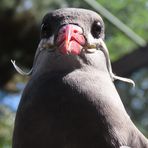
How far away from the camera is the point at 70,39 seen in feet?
5.78

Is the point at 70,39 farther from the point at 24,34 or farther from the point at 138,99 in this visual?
the point at 24,34

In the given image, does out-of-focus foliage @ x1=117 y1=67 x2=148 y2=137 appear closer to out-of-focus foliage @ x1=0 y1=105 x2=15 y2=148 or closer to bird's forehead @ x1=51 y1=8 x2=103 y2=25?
out-of-focus foliage @ x1=0 y1=105 x2=15 y2=148

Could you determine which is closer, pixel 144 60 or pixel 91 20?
pixel 91 20

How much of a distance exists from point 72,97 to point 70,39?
18cm

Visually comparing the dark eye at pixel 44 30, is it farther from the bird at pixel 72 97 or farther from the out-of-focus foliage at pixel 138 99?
the out-of-focus foliage at pixel 138 99

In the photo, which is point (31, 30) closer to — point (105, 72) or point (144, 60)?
point (144, 60)

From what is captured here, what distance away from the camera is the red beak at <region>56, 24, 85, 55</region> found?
1.73 metres

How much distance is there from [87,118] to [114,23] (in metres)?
3.62

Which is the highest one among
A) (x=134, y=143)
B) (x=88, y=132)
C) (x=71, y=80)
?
(x=71, y=80)

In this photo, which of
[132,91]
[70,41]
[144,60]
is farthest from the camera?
[132,91]

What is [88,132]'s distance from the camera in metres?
1.63

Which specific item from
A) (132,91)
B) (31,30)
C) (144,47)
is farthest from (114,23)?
A: (31,30)

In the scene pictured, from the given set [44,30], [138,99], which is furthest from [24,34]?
[44,30]

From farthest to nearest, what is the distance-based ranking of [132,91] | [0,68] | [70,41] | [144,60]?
[0,68], [132,91], [144,60], [70,41]
